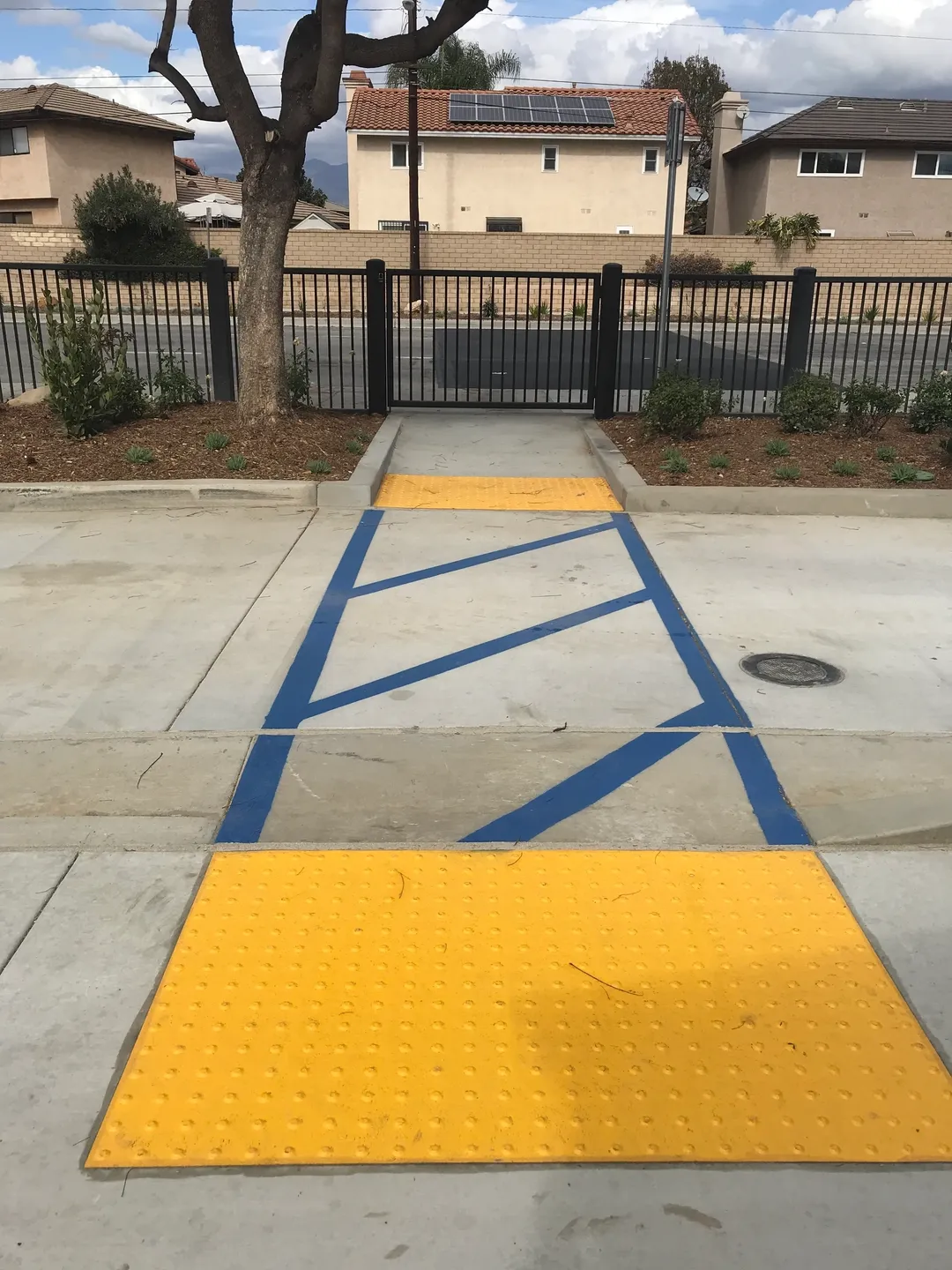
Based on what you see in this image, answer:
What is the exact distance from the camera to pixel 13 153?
139ft

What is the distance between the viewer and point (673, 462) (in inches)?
363

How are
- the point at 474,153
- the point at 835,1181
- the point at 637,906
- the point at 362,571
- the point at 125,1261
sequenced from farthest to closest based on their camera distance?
the point at 474,153 < the point at 362,571 < the point at 637,906 < the point at 835,1181 < the point at 125,1261

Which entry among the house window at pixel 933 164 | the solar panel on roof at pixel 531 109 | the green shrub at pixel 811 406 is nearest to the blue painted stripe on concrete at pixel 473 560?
the green shrub at pixel 811 406

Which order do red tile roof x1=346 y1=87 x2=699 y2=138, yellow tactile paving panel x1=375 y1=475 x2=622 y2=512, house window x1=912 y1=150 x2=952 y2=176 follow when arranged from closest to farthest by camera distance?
yellow tactile paving panel x1=375 y1=475 x2=622 y2=512, red tile roof x1=346 y1=87 x2=699 y2=138, house window x1=912 y1=150 x2=952 y2=176

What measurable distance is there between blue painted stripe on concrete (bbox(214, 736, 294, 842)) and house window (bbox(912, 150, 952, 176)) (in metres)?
45.5

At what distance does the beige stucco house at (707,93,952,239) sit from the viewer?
135 ft

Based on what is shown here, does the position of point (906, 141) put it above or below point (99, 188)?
above

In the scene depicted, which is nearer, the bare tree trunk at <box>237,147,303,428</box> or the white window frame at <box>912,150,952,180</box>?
the bare tree trunk at <box>237,147,303,428</box>

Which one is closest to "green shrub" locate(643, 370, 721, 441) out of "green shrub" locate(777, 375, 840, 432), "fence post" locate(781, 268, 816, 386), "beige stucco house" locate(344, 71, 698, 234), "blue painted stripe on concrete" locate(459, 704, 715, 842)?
"green shrub" locate(777, 375, 840, 432)

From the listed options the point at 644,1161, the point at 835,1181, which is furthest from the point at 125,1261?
the point at 835,1181

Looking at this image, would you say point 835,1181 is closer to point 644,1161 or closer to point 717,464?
point 644,1161

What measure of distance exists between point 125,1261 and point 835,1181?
1643mm

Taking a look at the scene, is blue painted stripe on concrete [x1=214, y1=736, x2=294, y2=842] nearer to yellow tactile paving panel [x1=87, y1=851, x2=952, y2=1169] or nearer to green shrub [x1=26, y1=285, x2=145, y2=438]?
yellow tactile paving panel [x1=87, y1=851, x2=952, y2=1169]

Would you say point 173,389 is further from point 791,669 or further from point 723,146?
point 723,146
